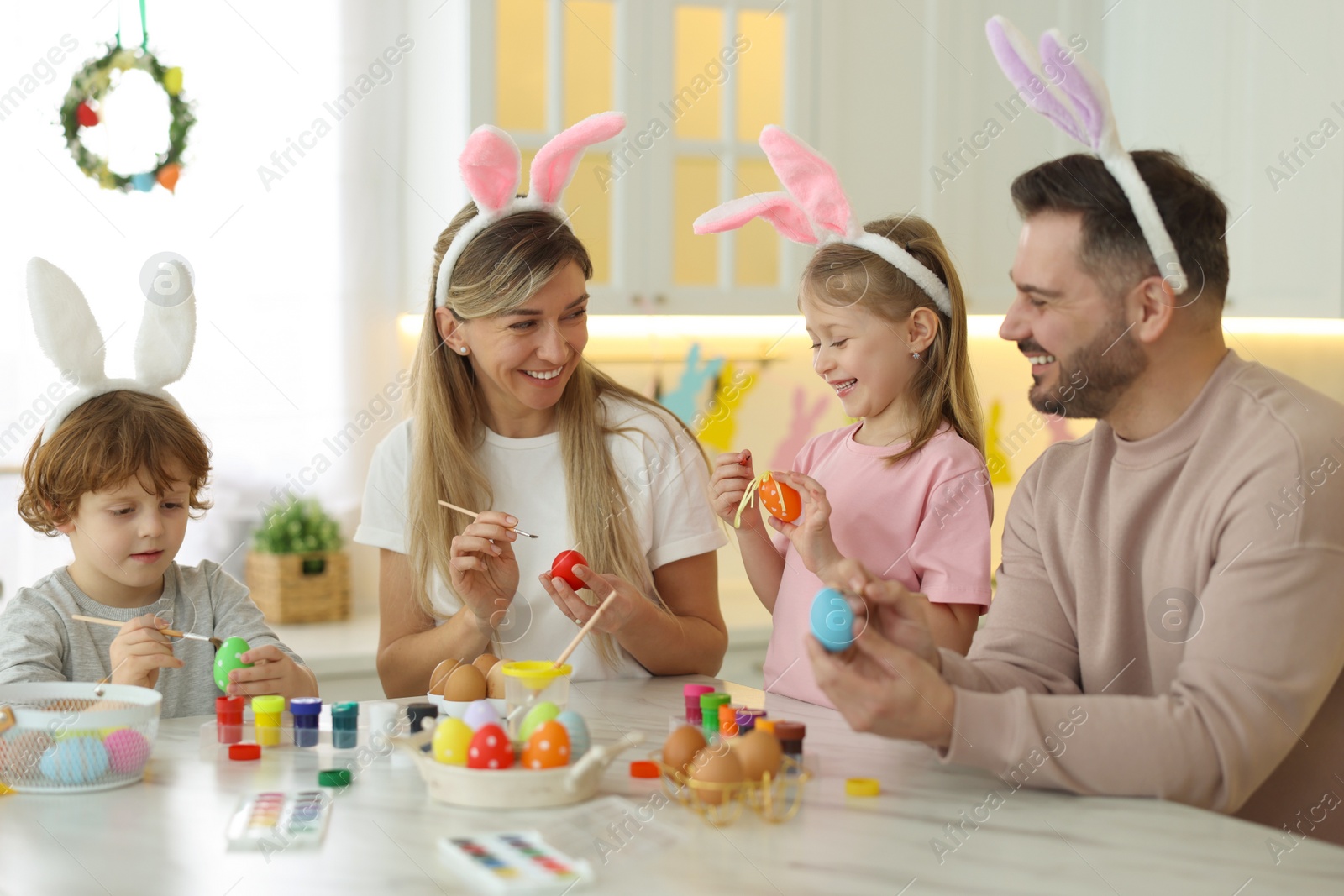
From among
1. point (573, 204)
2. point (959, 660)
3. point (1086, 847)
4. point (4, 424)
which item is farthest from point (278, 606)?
point (1086, 847)

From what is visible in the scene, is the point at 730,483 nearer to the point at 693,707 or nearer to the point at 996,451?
the point at 693,707

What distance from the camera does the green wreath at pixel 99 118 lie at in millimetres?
2785

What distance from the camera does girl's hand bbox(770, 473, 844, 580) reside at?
1699mm

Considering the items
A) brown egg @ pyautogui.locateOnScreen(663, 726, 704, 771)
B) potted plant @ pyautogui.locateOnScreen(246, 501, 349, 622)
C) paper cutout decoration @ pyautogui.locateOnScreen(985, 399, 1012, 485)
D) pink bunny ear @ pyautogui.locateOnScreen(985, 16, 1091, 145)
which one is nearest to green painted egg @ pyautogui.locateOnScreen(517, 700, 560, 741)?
brown egg @ pyautogui.locateOnScreen(663, 726, 704, 771)

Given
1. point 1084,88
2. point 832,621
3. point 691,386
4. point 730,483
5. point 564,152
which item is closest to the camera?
point 832,621

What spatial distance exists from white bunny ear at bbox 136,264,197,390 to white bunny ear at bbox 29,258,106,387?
61 millimetres

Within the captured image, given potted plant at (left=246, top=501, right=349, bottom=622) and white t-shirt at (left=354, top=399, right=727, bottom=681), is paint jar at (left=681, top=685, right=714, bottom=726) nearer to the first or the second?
white t-shirt at (left=354, top=399, right=727, bottom=681)

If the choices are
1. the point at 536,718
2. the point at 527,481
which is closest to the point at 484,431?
the point at 527,481

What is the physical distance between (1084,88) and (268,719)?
112cm

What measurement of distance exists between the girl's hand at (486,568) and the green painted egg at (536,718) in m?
0.45

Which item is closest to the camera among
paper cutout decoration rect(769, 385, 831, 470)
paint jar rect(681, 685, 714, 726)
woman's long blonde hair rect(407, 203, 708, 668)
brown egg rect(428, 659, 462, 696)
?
paint jar rect(681, 685, 714, 726)

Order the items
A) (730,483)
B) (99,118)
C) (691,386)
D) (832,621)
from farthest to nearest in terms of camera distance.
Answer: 1. (691,386)
2. (99,118)
3. (730,483)
4. (832,621)

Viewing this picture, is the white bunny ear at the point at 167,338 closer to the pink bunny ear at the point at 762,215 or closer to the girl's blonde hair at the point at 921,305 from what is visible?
the pink bunny ear at the point at 762,215

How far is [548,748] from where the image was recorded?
1.21 meters
